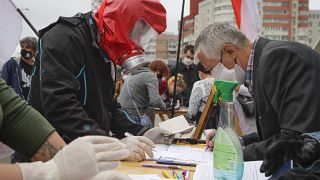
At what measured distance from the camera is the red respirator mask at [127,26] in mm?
2174

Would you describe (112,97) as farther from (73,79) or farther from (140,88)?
(140,88)

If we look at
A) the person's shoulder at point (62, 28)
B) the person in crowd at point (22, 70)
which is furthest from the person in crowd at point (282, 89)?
the person in crowd at point (22, 70)

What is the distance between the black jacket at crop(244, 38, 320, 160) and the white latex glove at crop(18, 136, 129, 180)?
758mm

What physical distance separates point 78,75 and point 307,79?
3.45 ft

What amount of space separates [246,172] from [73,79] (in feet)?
3.00

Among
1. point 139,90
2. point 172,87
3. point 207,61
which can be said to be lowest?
point 172,87

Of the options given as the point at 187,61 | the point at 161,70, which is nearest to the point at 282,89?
the point at 187,61

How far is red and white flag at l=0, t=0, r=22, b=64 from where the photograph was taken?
8.93 feet

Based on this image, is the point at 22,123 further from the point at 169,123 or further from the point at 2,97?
the point at 169,123

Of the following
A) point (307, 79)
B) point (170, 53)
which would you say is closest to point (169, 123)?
point (307, 79)

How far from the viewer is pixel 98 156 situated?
1129 millimetres

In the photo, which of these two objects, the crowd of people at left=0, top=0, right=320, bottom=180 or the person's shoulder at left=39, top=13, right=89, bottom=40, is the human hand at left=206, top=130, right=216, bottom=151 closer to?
the crowd of people at left=0, top=0, right=320, bottom=180

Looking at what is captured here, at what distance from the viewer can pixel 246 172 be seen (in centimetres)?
156

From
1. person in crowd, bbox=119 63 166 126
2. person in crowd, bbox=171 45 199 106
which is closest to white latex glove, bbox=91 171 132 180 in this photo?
person in crowd, bbox=119 63 166 126
